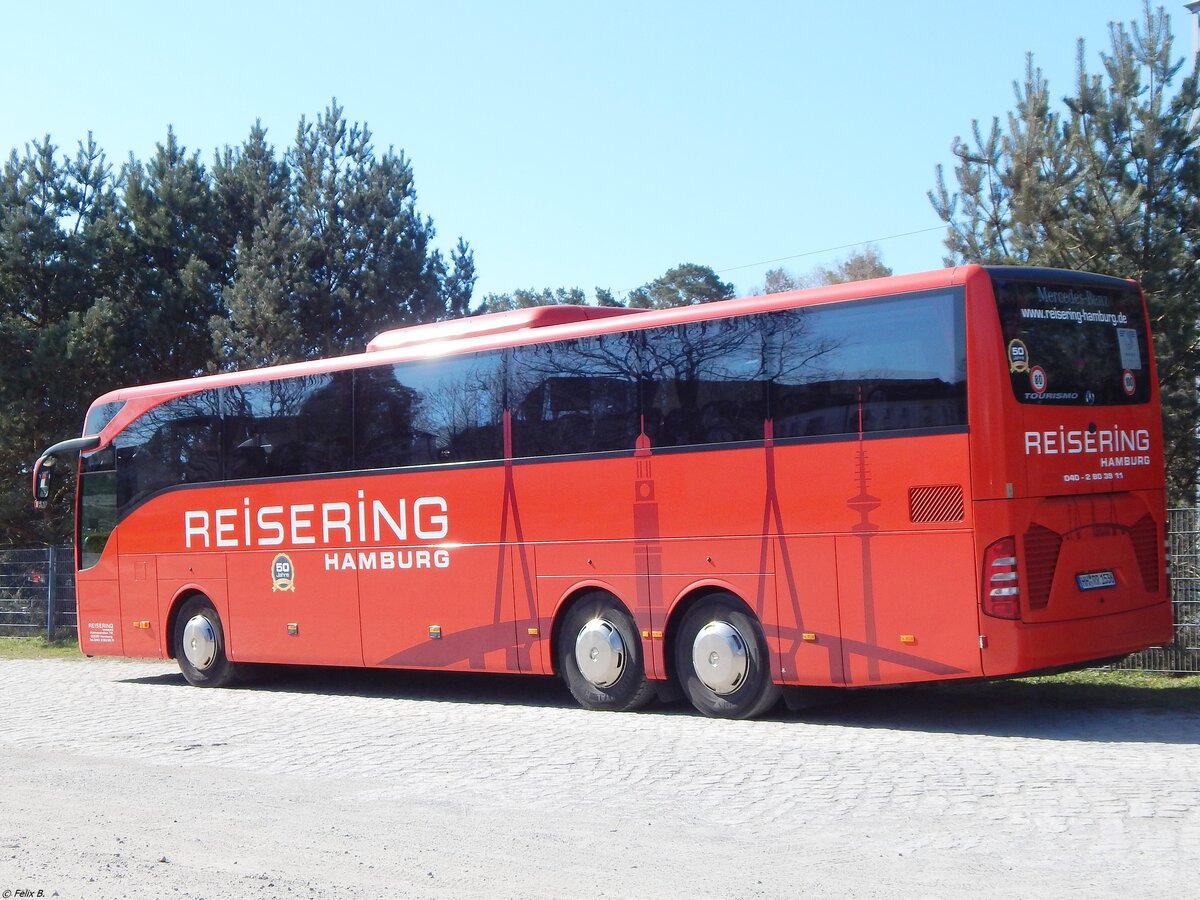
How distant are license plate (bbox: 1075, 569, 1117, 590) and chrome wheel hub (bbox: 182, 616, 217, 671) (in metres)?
11.0

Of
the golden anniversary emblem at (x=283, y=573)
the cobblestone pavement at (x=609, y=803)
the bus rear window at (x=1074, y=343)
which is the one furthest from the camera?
the golden anniversary emblem at (x=283, y=573)

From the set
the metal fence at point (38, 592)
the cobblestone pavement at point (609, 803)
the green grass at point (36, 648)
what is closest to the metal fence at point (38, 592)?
the metal fence at point (38, 592)

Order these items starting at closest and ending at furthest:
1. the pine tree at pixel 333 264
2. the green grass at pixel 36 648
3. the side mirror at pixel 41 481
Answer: the side mirror at pixel 41 481 → the green grass at pixel 36 648 → the pine tree at pixel 333 264

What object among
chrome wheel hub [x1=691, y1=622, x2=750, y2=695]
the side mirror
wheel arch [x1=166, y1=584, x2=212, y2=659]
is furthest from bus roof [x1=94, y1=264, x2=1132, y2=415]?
chrome wheel hub [x1=691, y1=622, x2=750, y2=695]

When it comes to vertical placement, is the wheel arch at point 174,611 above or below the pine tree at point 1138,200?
below

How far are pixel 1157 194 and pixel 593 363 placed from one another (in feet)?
20.9

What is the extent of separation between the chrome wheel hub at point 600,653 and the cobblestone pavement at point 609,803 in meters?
0.44

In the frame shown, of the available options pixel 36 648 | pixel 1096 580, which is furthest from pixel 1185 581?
pixel 36 648

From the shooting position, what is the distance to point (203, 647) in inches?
695

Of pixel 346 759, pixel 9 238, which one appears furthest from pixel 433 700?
pixel 9 238

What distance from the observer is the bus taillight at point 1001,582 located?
10664 millimetres

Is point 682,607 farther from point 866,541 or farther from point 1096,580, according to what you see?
point 1096,580

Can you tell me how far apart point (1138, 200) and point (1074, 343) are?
387cm

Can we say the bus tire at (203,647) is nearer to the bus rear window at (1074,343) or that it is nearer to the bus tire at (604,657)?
the bus tire at (604,657)
